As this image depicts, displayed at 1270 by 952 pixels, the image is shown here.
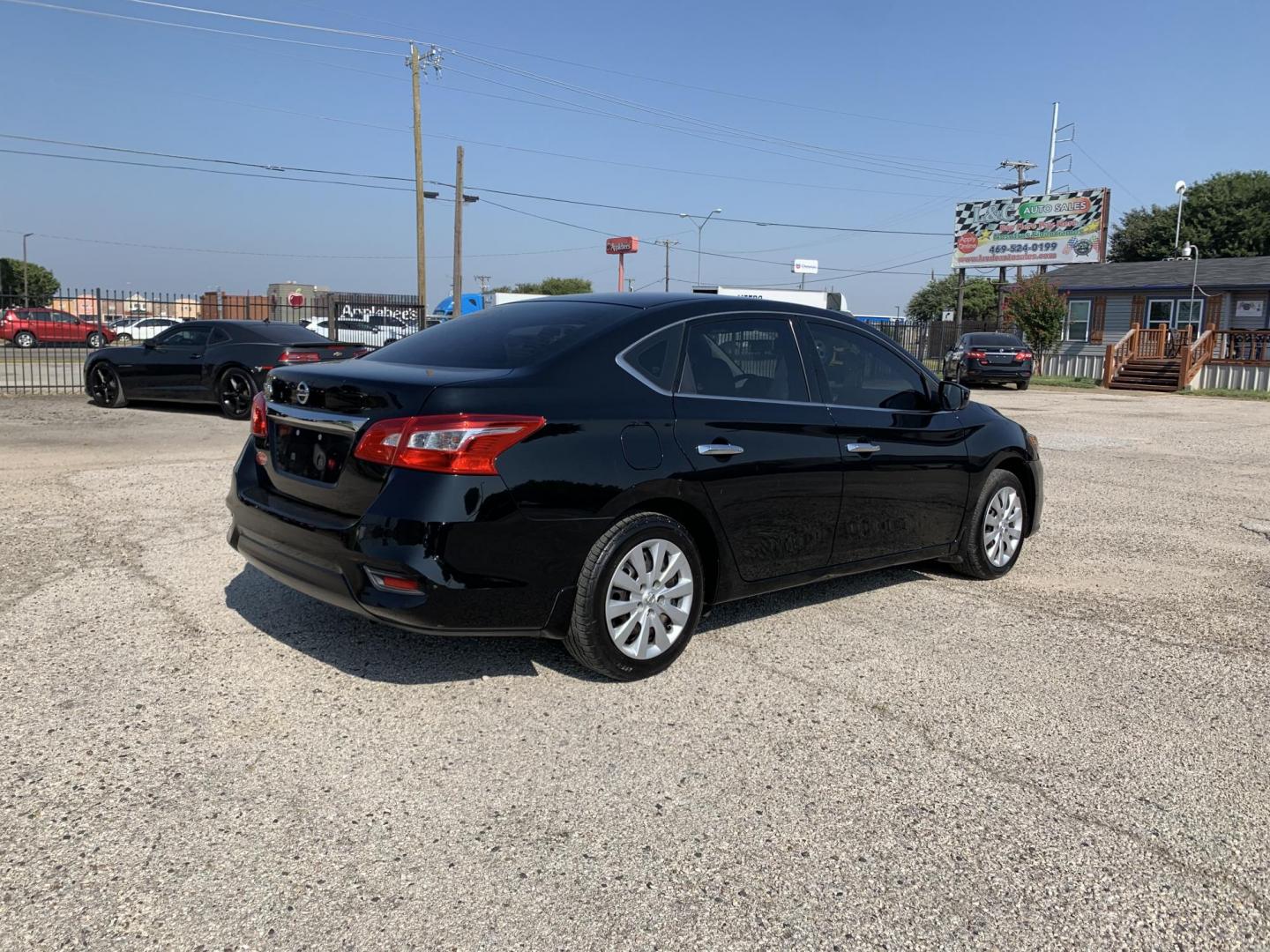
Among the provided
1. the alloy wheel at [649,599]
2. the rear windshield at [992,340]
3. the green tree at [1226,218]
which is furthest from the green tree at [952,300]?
the alloy wheel at [649,599]

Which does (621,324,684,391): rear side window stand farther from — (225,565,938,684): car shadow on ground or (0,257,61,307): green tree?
(0,257,61,307): green tree

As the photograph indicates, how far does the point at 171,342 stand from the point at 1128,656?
43.0 ft

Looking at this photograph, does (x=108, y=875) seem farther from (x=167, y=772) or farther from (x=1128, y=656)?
(x=1128, y=656)

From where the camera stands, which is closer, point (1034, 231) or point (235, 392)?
point (235, 392)

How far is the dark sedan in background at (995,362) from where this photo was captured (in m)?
27.0

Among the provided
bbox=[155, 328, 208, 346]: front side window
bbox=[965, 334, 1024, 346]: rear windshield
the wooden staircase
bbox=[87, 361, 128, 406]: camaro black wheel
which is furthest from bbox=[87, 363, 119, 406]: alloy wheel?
the wooden staircase

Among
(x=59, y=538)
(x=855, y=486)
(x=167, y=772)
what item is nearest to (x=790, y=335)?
(x=855, y=486)

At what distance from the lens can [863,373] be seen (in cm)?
511

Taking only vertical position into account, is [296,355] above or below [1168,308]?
below

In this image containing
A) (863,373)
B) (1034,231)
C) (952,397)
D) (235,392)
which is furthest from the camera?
(1034,231)

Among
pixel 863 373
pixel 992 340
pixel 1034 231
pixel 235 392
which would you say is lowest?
pixel 235 392

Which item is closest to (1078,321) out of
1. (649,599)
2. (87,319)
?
(87,319)

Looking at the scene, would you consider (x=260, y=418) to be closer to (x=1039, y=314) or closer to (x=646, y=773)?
(x=646, y=773)

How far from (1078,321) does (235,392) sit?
36198 millimetres
